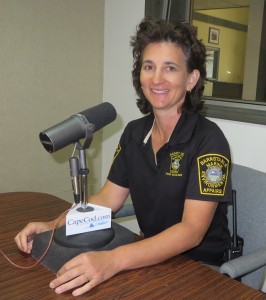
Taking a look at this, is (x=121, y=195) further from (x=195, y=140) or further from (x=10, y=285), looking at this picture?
(x=10, y=285)

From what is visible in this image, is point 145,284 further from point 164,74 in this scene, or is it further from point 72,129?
point 164,74

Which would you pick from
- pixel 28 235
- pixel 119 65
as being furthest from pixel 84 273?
pixel 119 65

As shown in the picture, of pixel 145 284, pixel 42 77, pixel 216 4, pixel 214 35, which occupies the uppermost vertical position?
pixel 216 4

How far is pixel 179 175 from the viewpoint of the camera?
1292 mm

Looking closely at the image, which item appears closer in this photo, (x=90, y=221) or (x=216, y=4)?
(x=90, y=221)

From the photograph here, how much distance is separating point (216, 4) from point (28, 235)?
1.88 m

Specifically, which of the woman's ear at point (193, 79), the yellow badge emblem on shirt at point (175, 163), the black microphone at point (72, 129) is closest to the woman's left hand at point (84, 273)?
the black microphone at point (72, 129)

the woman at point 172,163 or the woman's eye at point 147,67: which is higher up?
the woman's eye at point 147,67

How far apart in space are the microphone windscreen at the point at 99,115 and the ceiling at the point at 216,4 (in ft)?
4.69

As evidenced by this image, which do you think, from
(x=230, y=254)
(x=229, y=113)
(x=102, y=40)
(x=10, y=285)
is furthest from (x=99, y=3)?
(x=10, y=285)

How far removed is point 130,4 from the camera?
2436 millimetres

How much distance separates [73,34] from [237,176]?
5.08 feet

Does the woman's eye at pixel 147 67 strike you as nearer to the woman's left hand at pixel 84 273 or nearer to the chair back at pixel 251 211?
the chair back at pixel 251 211

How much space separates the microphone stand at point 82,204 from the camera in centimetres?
102
